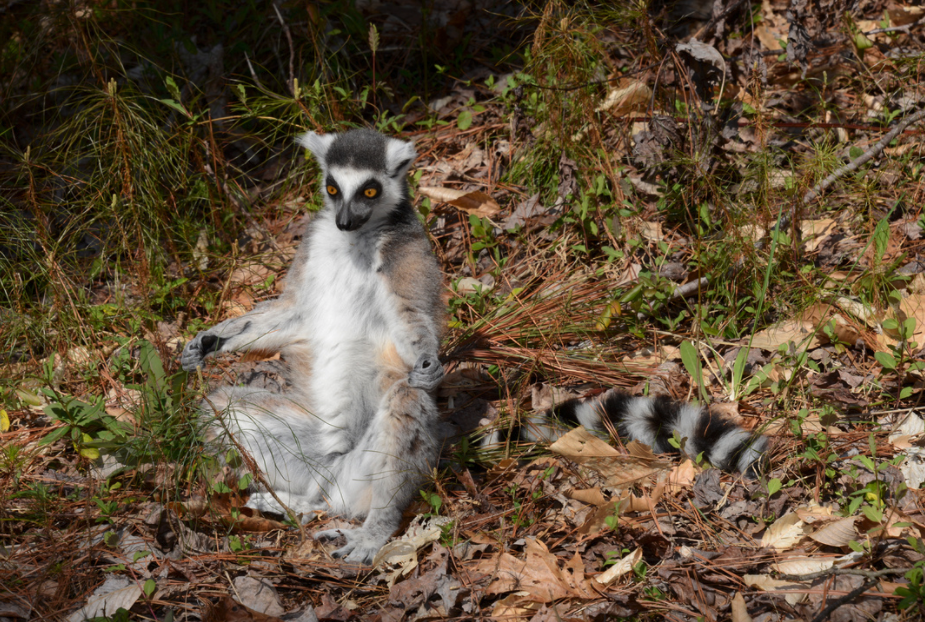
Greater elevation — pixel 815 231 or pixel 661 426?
pixel 815 231

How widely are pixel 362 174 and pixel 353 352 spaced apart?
0.83 metres

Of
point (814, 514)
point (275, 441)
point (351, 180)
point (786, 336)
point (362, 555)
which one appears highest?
point (351, 180)

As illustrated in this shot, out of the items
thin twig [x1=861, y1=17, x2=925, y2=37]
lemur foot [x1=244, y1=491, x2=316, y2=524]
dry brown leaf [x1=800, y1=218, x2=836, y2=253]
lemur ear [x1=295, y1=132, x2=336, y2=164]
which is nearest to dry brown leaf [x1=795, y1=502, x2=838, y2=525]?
dry brown leaf [x1=800, y1=218, x2=836, y2=253]

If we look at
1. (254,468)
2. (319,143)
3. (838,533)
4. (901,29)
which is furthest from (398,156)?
(901,29)

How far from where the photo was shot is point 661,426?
312 cm

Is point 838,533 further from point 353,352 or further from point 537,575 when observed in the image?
point 353,352

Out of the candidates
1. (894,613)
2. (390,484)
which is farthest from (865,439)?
(390,484)

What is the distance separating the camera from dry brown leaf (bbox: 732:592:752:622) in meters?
2.33

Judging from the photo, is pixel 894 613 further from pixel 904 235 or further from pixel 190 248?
pixel 190 248

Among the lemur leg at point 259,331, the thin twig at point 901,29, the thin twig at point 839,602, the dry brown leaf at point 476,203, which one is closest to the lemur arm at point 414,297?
the lemur leg at point 259,331

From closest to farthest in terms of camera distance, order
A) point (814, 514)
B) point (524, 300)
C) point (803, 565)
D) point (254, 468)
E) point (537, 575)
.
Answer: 1. point (803, 565)
2. point (537, 575)
3. point (814, 514)
4. point (254, 468)
5. point (524, 300)

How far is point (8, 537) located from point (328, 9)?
4.04 m

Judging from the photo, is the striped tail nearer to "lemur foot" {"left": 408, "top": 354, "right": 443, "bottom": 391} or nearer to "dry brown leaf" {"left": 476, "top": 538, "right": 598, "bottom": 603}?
"lemur foot" {"left": 408, "top": 354, "right": 443, "bottom": 391}

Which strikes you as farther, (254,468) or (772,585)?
(254,468)
